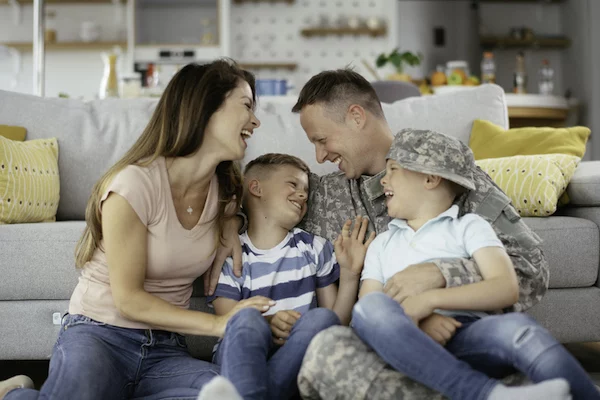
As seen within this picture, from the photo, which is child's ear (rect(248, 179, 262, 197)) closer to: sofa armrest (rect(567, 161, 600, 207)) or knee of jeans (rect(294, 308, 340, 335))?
knee of jeans (rect(294, 308, 340, 335))

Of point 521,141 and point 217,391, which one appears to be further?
point 521,141

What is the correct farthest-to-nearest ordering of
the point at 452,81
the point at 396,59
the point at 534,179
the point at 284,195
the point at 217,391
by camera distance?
the point at 452,81, the point at 396,59, the point at 534,179, the point at 284,195, the point at 217,391

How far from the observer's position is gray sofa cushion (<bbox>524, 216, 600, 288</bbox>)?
214 centimetres

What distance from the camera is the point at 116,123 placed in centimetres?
272

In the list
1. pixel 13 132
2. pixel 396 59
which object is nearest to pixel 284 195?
pixel 13 132

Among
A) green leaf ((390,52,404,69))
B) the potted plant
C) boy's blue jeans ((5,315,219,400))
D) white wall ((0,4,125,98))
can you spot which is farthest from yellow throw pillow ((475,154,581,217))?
white wall ((0,4,125,98))

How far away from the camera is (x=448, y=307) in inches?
54.9

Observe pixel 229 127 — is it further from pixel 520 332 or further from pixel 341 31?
pixel 341 31

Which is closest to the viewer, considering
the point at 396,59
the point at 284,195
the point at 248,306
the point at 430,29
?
the point at 248,306

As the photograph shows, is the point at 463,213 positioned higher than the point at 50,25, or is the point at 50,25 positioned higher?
the point at 50,25

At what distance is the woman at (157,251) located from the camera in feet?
4.82

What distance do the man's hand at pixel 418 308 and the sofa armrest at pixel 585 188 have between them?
3.61 ft

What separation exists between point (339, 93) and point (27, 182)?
1.13m

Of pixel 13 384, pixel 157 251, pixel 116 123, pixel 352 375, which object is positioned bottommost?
pixel 13 384
